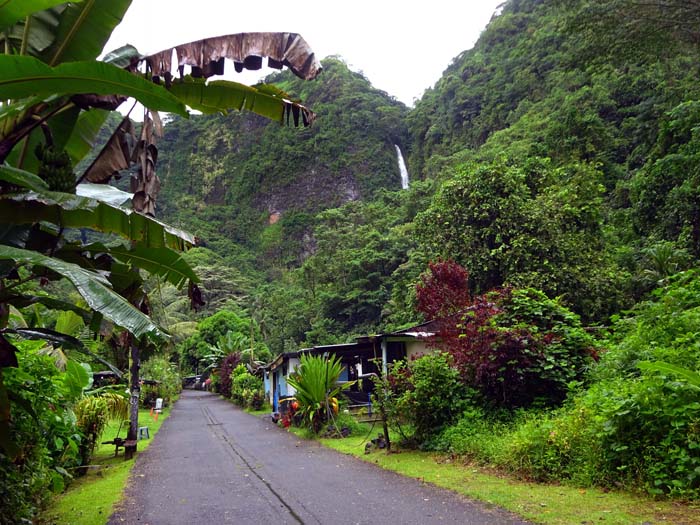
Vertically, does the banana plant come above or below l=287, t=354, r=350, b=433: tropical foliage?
above

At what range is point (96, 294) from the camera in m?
3.93

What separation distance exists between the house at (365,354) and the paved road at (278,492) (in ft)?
12.3

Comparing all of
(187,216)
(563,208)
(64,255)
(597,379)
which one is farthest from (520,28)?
(64,255)

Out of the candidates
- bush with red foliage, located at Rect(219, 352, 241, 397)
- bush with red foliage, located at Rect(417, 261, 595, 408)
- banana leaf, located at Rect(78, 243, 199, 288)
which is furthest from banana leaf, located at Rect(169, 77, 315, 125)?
bush with red foliage, located at Rect(219, 352, 241, 397)

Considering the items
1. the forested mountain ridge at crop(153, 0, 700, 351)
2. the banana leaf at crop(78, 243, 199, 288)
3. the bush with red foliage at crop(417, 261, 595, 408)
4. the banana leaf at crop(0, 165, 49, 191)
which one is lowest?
the bush with red foliage at crop(417, 261, 595, 408)

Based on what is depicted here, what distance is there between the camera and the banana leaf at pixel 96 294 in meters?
3.78

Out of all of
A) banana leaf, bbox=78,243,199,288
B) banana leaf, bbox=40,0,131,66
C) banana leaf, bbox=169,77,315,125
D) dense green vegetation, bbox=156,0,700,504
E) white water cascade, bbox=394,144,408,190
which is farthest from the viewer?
white water cascade, bbox=394,144,408,190

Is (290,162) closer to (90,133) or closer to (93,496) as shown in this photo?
(93,496)

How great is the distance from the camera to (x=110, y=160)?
237 inches

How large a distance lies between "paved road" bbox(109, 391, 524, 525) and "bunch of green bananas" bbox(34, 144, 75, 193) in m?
4.00

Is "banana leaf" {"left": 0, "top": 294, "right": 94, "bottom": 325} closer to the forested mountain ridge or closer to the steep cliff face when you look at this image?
the forested mountain ridge

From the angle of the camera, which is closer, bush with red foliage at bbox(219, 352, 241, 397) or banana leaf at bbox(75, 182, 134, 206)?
banana leaf at bbox(75, 182, 134, 206)

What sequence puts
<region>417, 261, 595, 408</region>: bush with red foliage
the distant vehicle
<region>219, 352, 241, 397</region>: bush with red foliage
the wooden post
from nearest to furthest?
1. <region>417, 261, 595, 408</region>: bush with red foliage
2. the wooden post
3. <region>219, 352, 241, 397</region>: bush with red foliage
4. the distant vehicle

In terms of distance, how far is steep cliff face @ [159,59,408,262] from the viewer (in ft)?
255
